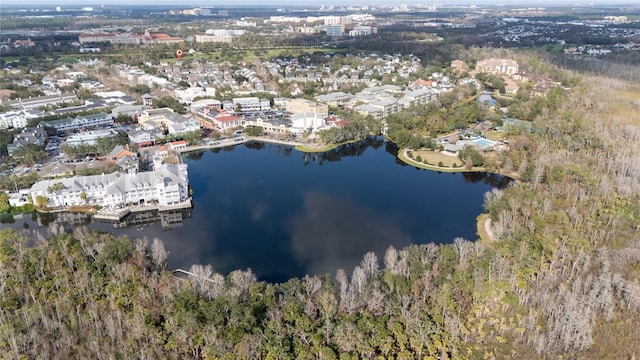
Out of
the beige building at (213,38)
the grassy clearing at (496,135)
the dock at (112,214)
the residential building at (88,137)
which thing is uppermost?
the beige building at (213,38)

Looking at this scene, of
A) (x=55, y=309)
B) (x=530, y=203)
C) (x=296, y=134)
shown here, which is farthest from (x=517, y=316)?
(x=296, y=134)

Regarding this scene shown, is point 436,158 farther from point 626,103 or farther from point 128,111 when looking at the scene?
point 128,111

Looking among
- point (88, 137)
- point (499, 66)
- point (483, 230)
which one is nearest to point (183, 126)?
point (88, 137)

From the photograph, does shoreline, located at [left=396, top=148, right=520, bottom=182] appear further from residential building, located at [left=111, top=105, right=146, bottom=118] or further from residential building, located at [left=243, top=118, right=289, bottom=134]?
residential building, located at [left=111, top=105, right=146, bottom=118]

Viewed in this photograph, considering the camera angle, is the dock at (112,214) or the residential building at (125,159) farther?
the residential building at (125,159)

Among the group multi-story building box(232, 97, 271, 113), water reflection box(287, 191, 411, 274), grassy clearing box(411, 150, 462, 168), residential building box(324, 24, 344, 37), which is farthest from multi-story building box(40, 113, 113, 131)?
residential building box(324, 24, 344, 37)

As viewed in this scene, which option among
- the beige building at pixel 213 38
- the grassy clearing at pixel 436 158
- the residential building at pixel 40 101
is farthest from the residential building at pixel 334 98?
the beige building at pixel 213 38

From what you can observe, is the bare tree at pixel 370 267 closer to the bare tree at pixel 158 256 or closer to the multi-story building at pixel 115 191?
the bare tree at pixel 158 256

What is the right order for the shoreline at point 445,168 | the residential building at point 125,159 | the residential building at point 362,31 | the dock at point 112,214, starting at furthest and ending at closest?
the residential building at point 362,31, the shoreline at point 445,168, the residential building at point 125,159, the dock at point 112,214
